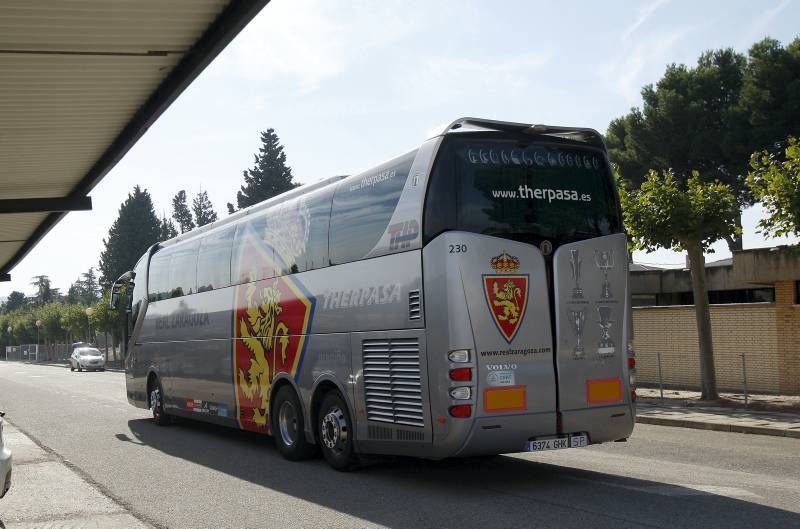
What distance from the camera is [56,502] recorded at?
9.05 m

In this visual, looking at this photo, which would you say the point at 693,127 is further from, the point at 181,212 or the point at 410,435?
the point at 181,212

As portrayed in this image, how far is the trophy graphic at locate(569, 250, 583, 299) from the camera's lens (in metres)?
9.20

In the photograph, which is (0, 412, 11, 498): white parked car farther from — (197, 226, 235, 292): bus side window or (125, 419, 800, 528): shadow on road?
(197, 226, 235, 292): bus side window

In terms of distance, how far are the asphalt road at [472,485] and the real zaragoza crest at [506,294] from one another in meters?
1.69

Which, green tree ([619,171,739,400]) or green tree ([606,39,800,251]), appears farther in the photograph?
green tree ([606,39,800,251])

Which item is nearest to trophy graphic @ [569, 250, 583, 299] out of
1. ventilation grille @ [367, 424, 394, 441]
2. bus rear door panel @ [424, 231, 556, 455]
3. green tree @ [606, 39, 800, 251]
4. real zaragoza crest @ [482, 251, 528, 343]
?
bus rear door panel @ [424, 231, 556, 455]

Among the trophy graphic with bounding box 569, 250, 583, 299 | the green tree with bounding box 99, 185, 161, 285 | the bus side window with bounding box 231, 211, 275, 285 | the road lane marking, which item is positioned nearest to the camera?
the road lane marking

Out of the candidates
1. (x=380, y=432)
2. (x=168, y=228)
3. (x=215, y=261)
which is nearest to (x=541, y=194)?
(x=380, y=432)

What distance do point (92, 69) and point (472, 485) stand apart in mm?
7446

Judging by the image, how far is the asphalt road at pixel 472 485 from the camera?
758 centimetres

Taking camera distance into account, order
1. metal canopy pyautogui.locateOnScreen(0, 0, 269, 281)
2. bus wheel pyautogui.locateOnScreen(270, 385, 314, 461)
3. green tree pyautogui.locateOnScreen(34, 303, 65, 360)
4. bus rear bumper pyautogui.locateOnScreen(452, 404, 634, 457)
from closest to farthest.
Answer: bus rear bumper pyautogui.locateOnScreen(452, 404, 634, 457)
metal canopy pyautogui.locateOnScreen(0, 0, 269, 281)
bus wheel pyautogui.locateOnScreen(270, 385, 314, 461)
green tree pyautogui.locateOnScreen(34, 303, 65, 360)

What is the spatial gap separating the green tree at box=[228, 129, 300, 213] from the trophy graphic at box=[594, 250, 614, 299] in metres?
79.3

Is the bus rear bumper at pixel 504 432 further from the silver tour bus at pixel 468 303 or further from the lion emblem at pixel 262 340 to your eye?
the lion emblem at pixel 262 340

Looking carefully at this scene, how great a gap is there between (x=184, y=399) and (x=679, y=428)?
8.78 metres
